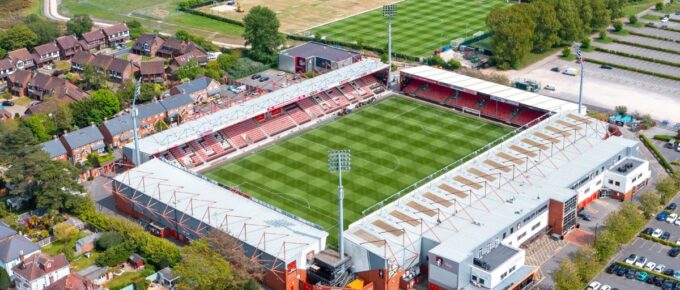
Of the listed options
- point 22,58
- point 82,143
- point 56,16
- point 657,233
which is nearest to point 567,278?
point 657,233

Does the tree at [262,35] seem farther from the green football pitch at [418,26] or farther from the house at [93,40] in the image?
the house at [93,40]

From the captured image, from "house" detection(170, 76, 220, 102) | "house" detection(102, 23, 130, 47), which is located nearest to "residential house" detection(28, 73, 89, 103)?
"house" detection(170, 76, 220, 102)

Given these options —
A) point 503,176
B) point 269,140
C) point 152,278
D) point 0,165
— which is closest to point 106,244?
point 152,278

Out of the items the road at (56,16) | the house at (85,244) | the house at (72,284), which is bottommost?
the house at (85,244)

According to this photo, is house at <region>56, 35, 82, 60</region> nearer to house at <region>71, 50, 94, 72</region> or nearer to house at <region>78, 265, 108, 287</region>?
house at <region>71, 50, 94, 72</region>

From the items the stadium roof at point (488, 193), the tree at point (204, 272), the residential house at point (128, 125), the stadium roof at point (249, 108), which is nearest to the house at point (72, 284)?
the tree at point (204, 272)

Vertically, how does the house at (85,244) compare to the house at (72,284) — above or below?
below
